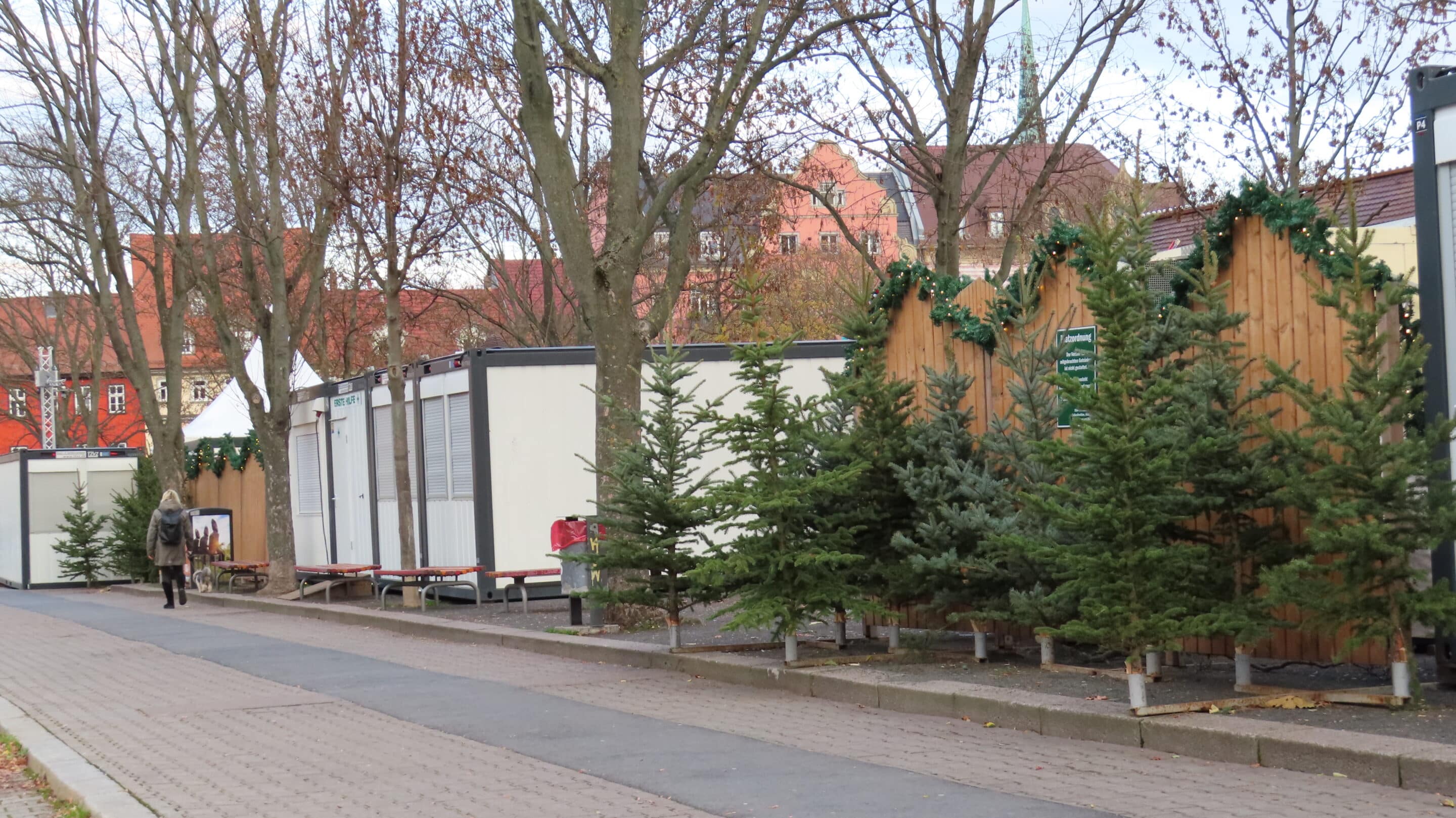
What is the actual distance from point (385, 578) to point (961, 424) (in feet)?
46.4

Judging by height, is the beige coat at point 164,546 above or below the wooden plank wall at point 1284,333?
below

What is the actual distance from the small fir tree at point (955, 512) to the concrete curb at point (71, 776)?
17.0 ft

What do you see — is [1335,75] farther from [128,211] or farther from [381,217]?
[128,211]

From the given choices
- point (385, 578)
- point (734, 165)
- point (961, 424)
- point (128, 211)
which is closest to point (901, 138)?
point (734, 165)

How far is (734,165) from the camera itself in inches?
821

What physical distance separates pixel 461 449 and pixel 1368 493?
14.6 m

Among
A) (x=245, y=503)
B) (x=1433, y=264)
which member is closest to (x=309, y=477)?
(x=245, y=503)

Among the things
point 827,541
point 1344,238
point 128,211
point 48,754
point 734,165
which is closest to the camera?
point 1344,238

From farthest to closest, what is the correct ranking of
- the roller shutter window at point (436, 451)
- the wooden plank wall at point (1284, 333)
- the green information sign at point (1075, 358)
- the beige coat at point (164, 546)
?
the beige coat at point (164, 546) < the roller shutter window at point (436, 451) < the green information sign at point (1075, 358) < the wooden plank wall at point (1284, 333)

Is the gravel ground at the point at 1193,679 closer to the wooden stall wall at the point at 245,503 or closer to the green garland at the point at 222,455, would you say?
the green garland at the point at 222,455

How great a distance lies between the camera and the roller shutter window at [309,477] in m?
27.4

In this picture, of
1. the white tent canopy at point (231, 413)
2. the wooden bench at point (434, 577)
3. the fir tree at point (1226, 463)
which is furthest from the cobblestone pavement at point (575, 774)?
the white tent canopy at point (231, 413)

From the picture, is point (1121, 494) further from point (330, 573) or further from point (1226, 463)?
point (330, 573)

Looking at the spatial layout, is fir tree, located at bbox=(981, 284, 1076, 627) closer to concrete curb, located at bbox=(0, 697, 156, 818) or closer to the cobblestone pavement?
the cobblestone pavement
